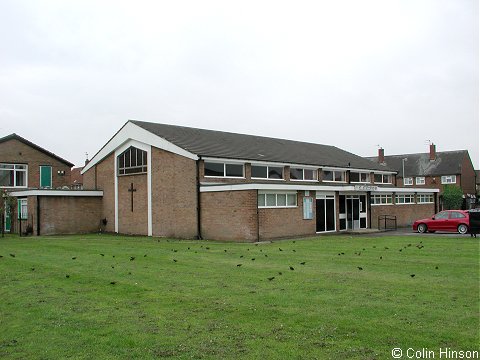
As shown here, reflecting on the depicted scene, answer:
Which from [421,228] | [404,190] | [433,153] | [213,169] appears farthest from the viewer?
[433,153]

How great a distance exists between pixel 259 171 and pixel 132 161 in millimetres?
8523

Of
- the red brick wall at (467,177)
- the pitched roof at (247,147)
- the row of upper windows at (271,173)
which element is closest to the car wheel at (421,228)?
the row of upper windows at (271,173)

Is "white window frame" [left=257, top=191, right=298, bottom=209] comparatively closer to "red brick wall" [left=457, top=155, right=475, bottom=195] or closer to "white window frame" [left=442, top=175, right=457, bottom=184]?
"white window frame" [left=442, top=175, right=457, bottom=184]

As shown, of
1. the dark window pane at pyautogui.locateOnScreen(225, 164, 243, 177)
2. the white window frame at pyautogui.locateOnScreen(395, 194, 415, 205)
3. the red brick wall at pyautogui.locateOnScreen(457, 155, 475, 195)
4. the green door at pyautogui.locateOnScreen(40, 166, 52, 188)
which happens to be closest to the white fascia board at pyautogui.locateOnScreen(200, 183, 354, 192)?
the dark window pane at pyautogui.locateOnScreen(225, 164, 243, 177)

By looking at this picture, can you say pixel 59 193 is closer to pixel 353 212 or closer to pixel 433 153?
pixel 353 212

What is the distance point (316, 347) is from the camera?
6500 millimetres

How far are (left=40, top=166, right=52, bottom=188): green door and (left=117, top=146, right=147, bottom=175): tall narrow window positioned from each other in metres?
11.4

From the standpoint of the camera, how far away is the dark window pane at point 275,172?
33.5m

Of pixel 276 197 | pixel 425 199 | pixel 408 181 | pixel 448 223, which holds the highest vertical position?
pixel 408 181

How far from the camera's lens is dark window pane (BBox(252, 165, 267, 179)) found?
32.5 meters

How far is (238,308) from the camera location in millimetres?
8719

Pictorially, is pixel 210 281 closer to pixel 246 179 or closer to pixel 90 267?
pixel 90 267

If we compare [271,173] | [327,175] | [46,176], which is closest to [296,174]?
[271,173]

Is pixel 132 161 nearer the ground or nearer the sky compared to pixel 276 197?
nearer the sky
